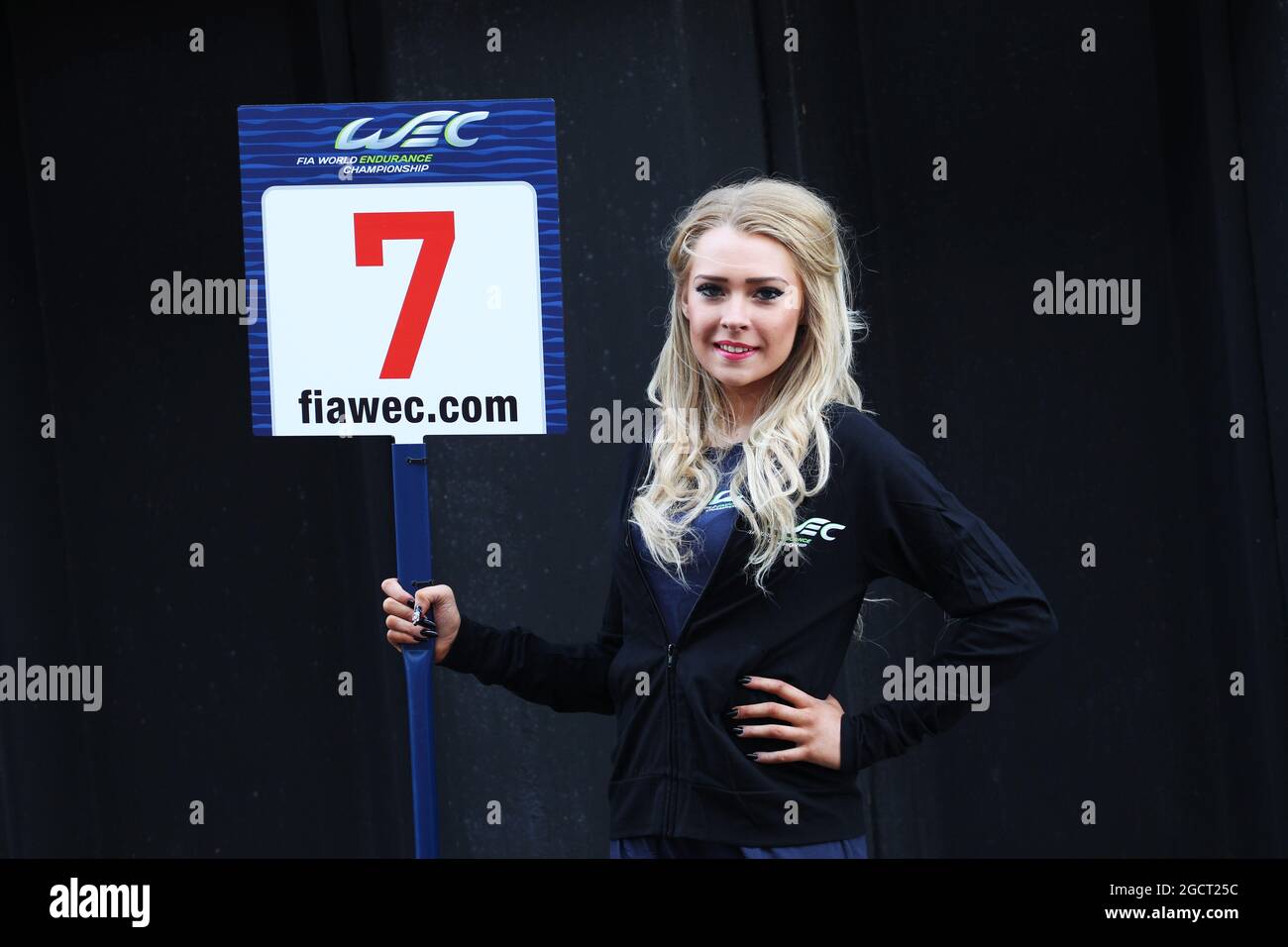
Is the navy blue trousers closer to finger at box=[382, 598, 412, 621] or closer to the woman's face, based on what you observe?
finger at box=[382, 598, 412, 621]

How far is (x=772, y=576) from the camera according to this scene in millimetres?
3045

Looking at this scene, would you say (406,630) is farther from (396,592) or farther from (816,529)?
(816,529)

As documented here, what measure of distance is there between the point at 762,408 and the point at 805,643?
0.51 metres

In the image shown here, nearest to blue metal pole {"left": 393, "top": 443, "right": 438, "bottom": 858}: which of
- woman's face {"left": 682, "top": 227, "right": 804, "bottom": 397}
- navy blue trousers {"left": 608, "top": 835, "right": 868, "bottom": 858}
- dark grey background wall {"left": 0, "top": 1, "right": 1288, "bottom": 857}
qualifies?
navy blue trousers {"left": 608, "top": 835, "right": 868, "bottom": 858}

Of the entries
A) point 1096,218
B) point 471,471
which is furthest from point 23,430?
point 1096,218

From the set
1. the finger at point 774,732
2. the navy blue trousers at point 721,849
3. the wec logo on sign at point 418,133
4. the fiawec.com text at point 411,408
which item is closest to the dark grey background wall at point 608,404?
the wec logo on sign at point 418,133

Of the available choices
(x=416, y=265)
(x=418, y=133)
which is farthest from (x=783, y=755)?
(x=418, y=133)

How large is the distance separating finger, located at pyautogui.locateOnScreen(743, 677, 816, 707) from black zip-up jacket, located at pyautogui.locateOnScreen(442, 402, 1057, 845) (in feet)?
0.08

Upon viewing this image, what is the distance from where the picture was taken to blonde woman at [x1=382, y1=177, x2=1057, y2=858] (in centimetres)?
305

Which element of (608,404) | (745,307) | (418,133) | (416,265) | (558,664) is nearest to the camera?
(745,307)

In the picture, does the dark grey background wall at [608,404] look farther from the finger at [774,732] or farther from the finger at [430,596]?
the finger at [774,732]

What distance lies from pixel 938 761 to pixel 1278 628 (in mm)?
1123

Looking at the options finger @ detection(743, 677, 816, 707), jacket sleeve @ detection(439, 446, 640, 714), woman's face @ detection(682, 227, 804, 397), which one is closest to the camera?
finger @ detection(743, 677, 816, 707)

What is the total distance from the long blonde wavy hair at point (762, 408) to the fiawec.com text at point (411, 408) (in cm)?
38
